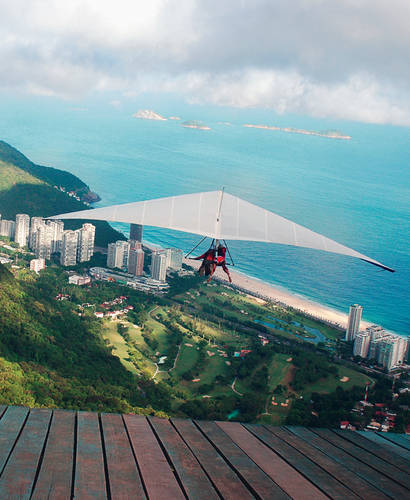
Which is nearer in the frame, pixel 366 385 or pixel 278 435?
pixel 278 435

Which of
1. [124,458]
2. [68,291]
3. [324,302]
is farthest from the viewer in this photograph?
[324,302]

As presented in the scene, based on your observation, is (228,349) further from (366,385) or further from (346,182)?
(346,182)

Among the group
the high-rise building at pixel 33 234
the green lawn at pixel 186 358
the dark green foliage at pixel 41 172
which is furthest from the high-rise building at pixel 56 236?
the dark green foliage at pixel 41 172

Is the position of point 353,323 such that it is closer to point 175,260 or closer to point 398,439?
point 175,260

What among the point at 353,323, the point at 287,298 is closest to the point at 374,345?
the point at 353,323

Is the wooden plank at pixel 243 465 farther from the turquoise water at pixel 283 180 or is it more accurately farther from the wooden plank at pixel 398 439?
the turquoise water at pixel 283 180

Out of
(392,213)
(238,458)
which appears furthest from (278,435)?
(392,213)
